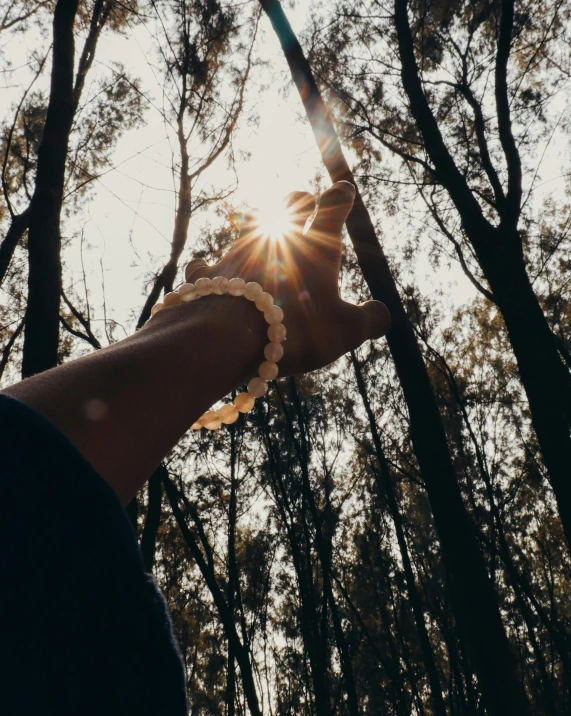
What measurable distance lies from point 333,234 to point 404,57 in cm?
550

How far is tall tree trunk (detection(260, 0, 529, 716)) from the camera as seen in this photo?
62.4 inches

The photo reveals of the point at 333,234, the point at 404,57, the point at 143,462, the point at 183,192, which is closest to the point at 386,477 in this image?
the point at 183,192

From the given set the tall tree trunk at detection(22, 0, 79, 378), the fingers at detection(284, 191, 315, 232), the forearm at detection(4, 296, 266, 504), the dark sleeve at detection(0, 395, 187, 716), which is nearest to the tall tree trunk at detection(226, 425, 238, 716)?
the tall tree trunk at detection(22, 0, 79, 378)

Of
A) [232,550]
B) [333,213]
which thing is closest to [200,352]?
[333,213]

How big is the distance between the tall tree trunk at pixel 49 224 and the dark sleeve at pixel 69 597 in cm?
248

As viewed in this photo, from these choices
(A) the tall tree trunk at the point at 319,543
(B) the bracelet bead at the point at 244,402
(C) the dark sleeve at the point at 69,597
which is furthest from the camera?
(A) the tall tree trunk at the point at 319,543

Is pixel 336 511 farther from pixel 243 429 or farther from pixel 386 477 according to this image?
pixel 386 477

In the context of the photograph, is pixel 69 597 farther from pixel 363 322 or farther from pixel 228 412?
pixel 363 322

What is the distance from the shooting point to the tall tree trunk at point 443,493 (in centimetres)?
159

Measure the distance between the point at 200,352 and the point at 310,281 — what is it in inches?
15.4

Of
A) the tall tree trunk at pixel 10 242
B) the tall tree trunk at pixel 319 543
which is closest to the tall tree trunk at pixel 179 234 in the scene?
the tall tree trunk at pixel 10 242

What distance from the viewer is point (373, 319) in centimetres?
98

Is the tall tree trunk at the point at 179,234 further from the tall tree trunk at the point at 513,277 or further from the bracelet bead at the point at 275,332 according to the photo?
the bracelet bead at the point at 275,332

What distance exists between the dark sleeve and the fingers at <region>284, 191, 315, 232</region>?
895mm
